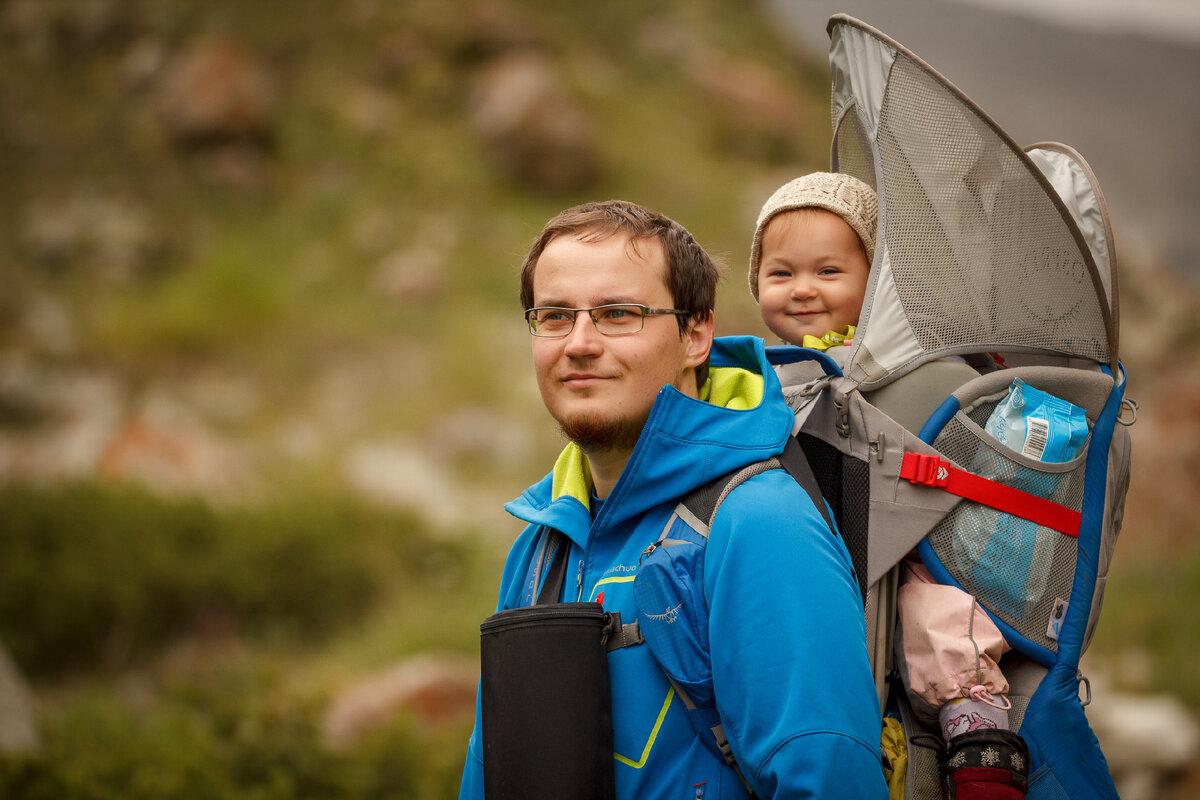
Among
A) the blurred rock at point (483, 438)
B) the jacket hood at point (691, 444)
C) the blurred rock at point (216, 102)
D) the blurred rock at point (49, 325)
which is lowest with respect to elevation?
the jacket hood at point (691, 444)

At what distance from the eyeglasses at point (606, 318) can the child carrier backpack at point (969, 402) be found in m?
0.33

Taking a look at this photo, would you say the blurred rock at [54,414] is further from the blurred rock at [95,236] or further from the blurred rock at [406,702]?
the blurred rock at [406,702]

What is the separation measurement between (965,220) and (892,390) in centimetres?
40

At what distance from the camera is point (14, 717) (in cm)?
566

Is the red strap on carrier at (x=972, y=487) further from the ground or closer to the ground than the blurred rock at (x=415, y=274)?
closer to the ground

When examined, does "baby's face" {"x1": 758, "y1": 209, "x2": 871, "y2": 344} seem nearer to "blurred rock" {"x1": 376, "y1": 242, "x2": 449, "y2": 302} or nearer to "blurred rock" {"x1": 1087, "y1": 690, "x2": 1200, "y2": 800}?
"blurred rock" {"x1": 1087, "y1": 690, "x2": 1200, "y2": 800}

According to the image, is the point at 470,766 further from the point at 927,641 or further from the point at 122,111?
the point at 122,111

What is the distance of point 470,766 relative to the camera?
2.05 metres

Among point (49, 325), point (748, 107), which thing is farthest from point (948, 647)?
point (748, 107)

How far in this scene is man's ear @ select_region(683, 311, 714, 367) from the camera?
196 cm

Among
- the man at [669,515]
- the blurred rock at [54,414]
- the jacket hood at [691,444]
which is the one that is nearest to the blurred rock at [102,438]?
the blurred rock at [54,414]

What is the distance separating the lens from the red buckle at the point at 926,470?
1.82 meters

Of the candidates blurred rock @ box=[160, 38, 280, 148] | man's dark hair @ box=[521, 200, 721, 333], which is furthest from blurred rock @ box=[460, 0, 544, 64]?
man's dark hair @ box=[521, 200, 721, 333]

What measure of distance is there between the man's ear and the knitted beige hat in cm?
38
